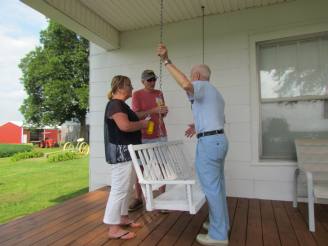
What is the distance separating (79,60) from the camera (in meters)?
19.5

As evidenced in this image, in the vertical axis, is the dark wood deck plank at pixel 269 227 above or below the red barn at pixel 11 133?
below

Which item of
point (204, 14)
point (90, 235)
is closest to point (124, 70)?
point (204, 14)

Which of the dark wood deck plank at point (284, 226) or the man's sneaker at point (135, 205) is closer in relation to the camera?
the dark wood deck plank at point (284, 226)

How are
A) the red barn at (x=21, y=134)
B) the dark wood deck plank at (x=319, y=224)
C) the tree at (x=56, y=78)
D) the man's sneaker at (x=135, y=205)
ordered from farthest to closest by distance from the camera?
the red barn at (x=21, y=134) → the tree at (x=56, y=78) → the man's sneaker at (x=135, y=205) → the dark wood deck plank at (x=319, y=224)

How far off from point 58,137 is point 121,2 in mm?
21996

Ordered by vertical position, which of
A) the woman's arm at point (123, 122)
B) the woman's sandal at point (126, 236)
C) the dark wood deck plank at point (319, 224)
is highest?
the woman's arm at point (123, 122)

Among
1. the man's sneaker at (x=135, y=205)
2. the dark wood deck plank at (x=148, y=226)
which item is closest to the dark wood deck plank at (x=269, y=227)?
the dark wood deck plank at (x=148, y=226)

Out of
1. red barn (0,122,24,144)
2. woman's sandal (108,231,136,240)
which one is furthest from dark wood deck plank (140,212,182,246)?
red barn (0,122,24,144)

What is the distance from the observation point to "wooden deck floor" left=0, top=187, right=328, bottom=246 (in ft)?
8.04

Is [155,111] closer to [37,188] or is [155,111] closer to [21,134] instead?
[37,188]

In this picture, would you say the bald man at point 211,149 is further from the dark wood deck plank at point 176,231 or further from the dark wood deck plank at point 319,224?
the dark wood deck plank at point 319,224

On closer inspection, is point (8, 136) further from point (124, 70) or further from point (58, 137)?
point (124, 70)

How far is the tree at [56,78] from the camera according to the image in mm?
19062

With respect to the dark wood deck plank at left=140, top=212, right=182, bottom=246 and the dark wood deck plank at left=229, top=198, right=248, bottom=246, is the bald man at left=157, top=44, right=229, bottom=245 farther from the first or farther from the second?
the dark wood deck plank at left=140, top=212, right=182, bottom=246
